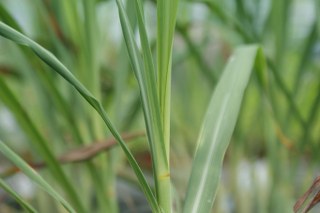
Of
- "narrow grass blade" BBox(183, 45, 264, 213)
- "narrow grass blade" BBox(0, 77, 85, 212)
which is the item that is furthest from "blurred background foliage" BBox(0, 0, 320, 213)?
"narrow grass blade" BBox(183, 45, 264, 213)

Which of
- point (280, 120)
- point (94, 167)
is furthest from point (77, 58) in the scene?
point (280, 120)

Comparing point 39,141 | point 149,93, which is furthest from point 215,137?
point 39,141

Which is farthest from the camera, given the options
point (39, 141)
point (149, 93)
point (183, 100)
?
point (183, 100)

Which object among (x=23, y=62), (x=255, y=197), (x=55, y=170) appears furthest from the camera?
(x=255, y=197)

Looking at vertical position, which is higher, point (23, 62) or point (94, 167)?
point (23, 62)

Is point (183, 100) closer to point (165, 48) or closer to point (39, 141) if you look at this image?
point (39, 141)

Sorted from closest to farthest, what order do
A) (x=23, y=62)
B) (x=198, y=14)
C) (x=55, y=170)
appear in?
(x=55, y=170), (x=23, y=62), (x=198, y=14)

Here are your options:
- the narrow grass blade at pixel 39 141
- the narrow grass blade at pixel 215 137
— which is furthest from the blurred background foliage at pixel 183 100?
the narrow grass blade at pixel 215 137

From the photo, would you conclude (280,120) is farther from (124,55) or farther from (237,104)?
(237,104)
